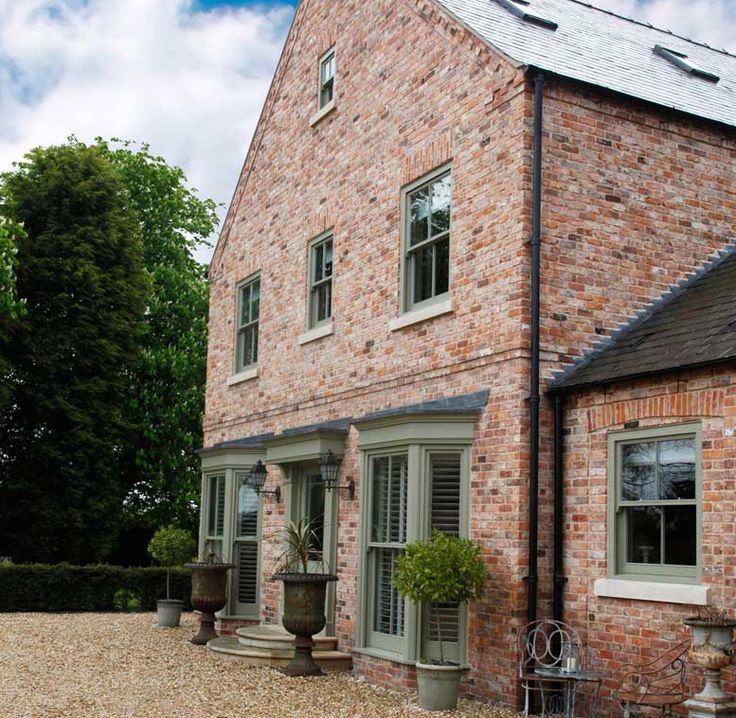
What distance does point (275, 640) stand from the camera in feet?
40.9

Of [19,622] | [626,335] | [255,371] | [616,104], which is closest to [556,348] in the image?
[626,335]

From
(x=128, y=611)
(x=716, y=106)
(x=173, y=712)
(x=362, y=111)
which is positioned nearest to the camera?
(x=173, y=712)

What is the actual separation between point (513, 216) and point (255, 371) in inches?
268

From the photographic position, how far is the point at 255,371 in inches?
634

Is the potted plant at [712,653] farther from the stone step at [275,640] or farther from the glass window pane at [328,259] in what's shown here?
the glass window pane at [328,259]

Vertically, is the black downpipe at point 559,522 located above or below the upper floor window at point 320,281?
below

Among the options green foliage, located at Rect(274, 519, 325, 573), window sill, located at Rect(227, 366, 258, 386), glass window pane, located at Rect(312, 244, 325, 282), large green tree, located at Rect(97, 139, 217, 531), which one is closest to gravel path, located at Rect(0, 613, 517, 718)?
green foliage, located at Rect(274, 519, 325, 573)

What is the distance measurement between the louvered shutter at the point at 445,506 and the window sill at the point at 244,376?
5939 mm

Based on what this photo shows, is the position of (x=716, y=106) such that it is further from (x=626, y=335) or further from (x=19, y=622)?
(x=19, y=622)

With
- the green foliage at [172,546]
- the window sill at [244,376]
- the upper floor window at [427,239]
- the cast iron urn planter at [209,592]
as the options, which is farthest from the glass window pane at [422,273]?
the green foliage at [172,546]

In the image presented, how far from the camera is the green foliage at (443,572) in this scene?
9.41m

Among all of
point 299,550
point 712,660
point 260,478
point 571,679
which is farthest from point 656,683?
point 260,478

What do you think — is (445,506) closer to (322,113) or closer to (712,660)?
(712,660)

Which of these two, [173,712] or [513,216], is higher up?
[513,216]
